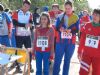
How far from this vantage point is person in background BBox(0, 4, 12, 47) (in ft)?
33.6

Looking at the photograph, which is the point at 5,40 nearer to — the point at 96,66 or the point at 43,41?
the point at 43,41

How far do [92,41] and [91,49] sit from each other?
0.16 meters

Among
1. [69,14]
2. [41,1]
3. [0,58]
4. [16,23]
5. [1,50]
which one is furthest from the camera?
[41,1]

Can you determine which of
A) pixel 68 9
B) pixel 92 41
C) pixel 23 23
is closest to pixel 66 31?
pixel 68 9

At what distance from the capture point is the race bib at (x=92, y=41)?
24.5 ft

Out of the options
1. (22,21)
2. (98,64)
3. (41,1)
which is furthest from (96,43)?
(41,1)

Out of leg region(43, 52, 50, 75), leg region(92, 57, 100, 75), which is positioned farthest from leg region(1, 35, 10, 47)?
leg region(92, 57, 100, 75)

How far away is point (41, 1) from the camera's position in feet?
156

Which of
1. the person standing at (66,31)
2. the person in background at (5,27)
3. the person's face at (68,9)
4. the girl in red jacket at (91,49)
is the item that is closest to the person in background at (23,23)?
the person in background at (5,27)

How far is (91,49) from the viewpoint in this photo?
7.45 meters

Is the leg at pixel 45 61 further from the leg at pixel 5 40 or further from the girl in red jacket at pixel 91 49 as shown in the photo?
the leg at pixel 5 40

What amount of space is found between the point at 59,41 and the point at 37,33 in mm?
746

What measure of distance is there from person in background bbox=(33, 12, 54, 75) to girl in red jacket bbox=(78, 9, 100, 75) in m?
1.13

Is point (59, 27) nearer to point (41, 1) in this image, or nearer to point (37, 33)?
point (37, 33)
